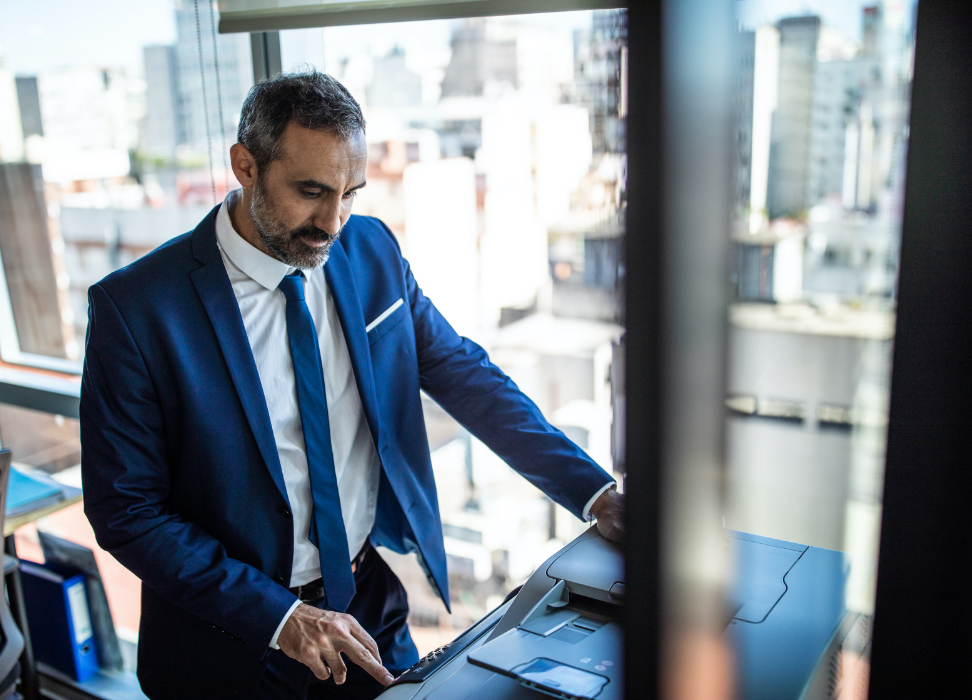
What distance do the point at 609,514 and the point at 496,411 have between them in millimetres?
326

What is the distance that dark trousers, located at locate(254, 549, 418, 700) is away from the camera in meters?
1.34

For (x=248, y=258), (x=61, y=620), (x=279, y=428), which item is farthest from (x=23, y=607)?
(x=248, y=258)

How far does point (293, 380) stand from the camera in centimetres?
133

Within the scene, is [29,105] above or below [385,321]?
above

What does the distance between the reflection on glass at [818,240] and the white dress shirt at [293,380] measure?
0.90m

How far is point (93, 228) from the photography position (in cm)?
282

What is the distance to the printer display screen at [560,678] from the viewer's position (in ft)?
2.57

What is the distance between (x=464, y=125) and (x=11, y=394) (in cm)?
178

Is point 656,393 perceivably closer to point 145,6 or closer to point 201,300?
point 201,300

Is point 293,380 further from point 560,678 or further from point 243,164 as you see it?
point 560,678

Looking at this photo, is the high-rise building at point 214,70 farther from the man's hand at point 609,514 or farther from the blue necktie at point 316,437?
the man's hand at point 609,514

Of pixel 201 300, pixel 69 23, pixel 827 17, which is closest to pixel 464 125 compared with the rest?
pixel 69 23

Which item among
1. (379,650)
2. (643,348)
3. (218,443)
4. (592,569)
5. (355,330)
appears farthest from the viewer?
(379,650)

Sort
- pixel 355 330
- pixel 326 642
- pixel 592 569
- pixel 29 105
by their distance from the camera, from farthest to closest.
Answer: pixel 29 105
pixel 355 330
pixel 326 642
pixel 592 569
